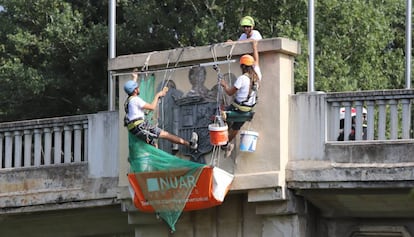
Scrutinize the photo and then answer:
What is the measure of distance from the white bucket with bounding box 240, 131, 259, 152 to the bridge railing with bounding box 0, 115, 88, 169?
2.88m

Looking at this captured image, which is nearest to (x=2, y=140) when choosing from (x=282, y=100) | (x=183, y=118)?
(x=183, y=118)

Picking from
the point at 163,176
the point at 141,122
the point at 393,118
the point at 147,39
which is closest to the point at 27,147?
the point at 141,122

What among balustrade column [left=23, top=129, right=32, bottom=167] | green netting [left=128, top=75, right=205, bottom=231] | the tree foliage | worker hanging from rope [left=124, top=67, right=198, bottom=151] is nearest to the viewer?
green netting [left=128, top=75, right=205, bottom=231]

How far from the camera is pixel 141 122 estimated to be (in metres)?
15.6

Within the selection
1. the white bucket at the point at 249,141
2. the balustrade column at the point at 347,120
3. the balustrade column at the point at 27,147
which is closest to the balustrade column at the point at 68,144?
the balustrade column at the point at 27,147

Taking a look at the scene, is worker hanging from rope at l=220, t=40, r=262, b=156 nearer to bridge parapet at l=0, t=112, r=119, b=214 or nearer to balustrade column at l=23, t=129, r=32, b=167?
bridge parapet at l=0, t=112, r=119, b=214

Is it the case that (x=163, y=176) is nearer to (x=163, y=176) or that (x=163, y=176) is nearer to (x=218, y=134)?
(x=163, y=176)

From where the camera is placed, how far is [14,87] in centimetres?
2448

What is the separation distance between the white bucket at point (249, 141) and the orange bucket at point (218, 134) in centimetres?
22

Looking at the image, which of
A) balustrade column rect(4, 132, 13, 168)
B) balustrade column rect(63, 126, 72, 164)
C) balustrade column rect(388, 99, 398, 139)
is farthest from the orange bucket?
balustrade column rect(4, 132, 13, 168)

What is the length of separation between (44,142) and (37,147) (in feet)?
0.42

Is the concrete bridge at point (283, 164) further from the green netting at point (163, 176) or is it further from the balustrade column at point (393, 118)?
the green netting at point (163, 176)

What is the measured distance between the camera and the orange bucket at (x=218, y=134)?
15.1m

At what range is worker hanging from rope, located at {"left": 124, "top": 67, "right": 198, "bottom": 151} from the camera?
15562mm
